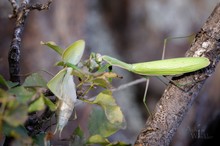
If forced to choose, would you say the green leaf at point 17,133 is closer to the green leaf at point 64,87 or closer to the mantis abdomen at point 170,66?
the green leaf at point 64,87

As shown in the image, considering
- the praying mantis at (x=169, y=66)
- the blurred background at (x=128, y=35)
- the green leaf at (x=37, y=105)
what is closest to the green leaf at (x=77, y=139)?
the green leaf at (x=37, y=105)

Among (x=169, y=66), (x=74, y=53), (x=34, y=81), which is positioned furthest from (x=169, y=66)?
(x=34, y=81)

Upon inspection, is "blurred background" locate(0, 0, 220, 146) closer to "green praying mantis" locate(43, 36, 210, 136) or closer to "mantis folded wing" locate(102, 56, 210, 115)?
"mantis folded wing" locate(102, 56, 210, 115)

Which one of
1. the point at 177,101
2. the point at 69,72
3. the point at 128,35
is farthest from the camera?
the point at 128,35

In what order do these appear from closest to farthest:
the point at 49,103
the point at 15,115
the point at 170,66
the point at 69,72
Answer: the point at 15,115, the point at 49,103, the point at 69,72, the point at 170,66

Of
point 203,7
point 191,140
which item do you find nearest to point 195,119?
point 191,140

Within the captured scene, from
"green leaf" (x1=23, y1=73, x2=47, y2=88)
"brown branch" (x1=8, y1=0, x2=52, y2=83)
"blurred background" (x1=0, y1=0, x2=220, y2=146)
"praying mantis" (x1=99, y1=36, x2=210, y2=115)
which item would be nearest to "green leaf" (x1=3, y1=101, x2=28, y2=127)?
"green leaf" (x1=23, y1=73, x2=47, y2=88)

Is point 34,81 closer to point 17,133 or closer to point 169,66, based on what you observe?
point 17,133
